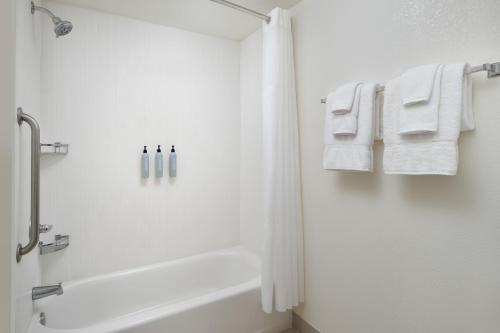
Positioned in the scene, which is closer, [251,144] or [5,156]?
[5,156]

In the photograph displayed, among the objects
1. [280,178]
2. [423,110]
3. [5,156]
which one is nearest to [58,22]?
[5,156]

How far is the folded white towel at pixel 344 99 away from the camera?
1426 mm

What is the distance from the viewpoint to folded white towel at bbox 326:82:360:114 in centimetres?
143

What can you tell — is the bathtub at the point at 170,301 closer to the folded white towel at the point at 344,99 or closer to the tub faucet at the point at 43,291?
the tub faucet at the point at 43,291

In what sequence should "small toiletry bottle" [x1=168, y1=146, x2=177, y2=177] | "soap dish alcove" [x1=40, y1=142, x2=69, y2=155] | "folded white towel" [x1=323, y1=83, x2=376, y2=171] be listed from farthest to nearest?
"small toiletry bottle" [x1=168, y1=146, x2=177, y2=177] → "soap dish alcove" [x1=40, y1=142, x2=69, y2=155] → "folded white towel" [x1=323, y1=83, x2=376, y2=171]

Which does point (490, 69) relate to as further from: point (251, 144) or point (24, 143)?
point (24, 143)

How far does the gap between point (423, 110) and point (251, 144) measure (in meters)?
1.58

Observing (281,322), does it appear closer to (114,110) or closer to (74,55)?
(114,110)

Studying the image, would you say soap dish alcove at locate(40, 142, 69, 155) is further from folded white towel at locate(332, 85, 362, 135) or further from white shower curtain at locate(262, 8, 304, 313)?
folded white towel at locate(332, 85, 362, 135)

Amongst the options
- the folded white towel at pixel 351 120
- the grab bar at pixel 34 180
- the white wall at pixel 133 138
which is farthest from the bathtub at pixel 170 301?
the folded white towel at pixel 351 120

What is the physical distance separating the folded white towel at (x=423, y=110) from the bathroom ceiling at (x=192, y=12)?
4.11 ft

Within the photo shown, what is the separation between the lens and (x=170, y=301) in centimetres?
222

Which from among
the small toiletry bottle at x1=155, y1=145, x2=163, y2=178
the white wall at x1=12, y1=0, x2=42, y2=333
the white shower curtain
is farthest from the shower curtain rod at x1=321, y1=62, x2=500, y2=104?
the small toiletry bottle at x1=155, y1=145, x2=163, y2=178

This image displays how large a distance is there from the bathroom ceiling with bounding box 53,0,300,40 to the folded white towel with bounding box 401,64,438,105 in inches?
46.6
